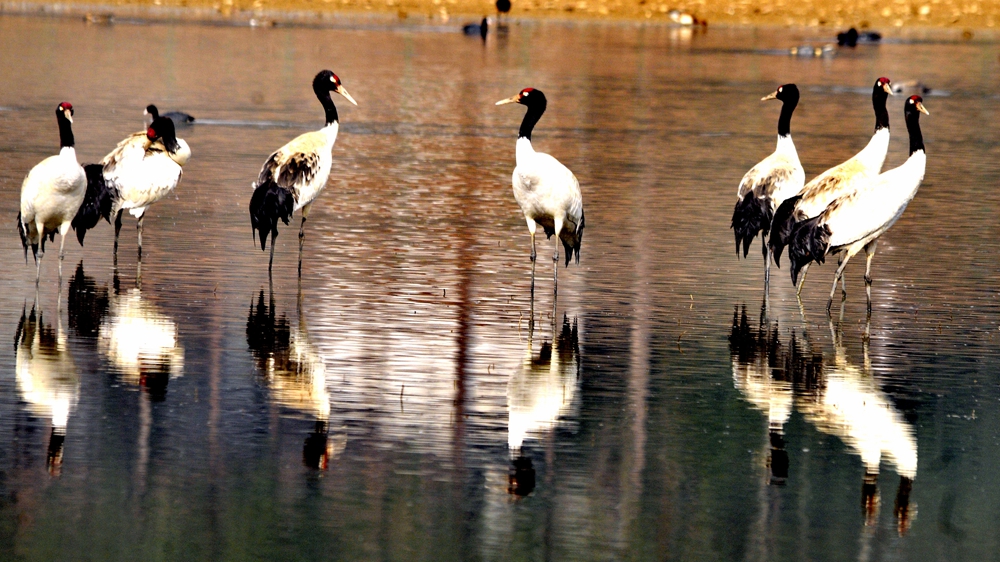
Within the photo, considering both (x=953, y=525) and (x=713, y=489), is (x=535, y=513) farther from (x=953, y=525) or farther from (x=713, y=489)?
(x=953, y=525)

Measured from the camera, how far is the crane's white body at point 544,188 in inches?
512

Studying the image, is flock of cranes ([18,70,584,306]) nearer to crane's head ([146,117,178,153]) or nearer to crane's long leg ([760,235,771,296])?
crane's head ([146,117,178,153])

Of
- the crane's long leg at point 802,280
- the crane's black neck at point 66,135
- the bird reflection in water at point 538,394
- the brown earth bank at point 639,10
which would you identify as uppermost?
the brown earth bank at point 639,10

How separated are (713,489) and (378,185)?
12261mm

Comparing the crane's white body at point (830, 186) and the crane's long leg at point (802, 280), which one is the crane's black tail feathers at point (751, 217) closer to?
the crane's white body at point (830, 186)

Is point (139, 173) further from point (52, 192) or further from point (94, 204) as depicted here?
point (52, 192)

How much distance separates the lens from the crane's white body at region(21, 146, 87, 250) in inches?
498

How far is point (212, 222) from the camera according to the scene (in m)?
16.2

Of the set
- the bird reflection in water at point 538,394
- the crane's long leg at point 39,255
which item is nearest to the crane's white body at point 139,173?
the crane's long leg at point 39,255

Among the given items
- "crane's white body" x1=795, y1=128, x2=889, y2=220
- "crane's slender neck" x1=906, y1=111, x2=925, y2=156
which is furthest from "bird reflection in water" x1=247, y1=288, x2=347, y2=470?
"crane's slender neck" x1=906, y1=111, x2=925, y2=156

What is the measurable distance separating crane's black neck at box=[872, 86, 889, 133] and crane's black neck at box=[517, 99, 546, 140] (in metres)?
2.98

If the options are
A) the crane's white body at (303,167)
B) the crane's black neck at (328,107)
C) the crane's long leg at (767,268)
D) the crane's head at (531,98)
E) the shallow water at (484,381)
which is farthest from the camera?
the crane's black neck at (328,107)

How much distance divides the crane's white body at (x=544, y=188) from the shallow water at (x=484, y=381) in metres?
0.71

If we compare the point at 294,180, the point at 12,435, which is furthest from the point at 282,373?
the point at 294,180
